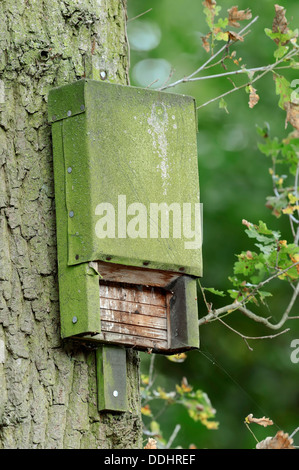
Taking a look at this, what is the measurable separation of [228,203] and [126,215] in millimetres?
3978

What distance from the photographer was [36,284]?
2244 mm

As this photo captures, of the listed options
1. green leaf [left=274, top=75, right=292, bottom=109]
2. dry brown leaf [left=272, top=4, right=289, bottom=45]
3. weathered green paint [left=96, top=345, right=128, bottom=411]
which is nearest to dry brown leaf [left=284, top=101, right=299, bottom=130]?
green leaf [left=274, top=75, right=292, bottom=109]

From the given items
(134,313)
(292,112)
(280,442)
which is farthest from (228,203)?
(280,442)

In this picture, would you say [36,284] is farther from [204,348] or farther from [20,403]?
[204,348]

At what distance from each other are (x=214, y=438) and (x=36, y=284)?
432 centimetres

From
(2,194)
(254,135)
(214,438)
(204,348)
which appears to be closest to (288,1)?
(254,135)

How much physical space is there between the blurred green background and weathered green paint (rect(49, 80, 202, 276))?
3.56 meters

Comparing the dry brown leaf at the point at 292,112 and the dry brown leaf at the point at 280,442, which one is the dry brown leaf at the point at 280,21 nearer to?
the dry brown leaf at the point at 292,112

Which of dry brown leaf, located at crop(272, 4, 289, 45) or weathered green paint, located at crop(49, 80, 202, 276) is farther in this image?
dry brown leaf, located at crop(272, 4, 289, 45)

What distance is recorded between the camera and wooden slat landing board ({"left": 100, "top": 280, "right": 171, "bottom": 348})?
2.32 m

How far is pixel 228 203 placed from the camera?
20.4ft

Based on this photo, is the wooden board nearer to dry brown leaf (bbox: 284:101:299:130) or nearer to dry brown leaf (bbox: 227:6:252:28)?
dry brown leaf (bbox: 284:101:299:130)

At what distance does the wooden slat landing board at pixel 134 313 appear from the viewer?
91.4 inches

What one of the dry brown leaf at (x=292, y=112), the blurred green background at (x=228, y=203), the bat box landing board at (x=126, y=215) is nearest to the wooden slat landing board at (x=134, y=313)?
the bat box landing board at (x=126, y=215)
